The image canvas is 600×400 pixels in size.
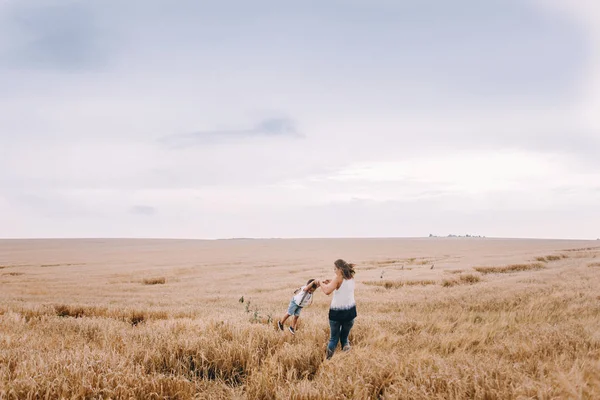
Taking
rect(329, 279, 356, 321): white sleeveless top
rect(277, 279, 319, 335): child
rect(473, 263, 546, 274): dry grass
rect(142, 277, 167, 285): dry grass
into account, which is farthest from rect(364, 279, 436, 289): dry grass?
rect(142, 277, 167, 285): dry grass

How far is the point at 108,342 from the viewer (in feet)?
21.7

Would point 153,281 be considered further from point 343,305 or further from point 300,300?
point 343,305

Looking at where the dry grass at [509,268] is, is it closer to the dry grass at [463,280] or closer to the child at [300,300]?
the dry grass at [463,280]

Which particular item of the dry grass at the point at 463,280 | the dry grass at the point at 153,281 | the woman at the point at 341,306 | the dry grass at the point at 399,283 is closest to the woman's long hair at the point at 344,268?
the woman at the point at 341,306

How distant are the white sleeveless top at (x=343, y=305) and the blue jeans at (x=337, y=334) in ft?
0.39

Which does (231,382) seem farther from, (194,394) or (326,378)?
(326,378)

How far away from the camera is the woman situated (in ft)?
21.8

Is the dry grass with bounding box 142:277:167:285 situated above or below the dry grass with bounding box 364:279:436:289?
below

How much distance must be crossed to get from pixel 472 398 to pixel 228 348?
11.7ft

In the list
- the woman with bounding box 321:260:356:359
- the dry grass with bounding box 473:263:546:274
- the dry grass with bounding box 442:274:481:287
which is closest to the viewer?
the woman with bounding box 321:260:356:359

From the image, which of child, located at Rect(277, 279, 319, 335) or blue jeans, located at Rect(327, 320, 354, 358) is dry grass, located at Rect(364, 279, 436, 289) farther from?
blue jeans, located at Rect(327, 320, 354, 358)

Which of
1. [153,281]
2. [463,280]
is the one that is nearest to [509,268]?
[463,280]

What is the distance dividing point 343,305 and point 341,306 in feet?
0.14

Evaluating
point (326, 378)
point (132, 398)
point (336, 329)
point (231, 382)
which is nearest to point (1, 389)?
point (132, 398)
